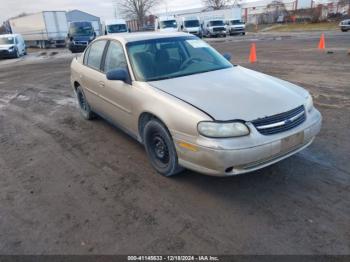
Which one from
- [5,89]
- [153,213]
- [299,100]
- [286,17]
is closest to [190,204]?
[153,213]

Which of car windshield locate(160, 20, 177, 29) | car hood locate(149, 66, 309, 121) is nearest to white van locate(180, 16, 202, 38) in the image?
car windshield locate(160, 20, 177, 29)

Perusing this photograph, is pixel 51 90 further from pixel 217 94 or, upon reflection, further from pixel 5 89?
pixel 217 94

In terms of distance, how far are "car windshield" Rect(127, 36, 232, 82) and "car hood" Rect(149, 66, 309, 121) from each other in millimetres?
203

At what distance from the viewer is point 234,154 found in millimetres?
2779

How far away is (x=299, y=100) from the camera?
10.9 feet

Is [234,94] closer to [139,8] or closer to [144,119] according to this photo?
[144,119]

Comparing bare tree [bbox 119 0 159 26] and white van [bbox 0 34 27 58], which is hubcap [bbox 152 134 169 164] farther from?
bare tree [bbox 119 0 159 26]

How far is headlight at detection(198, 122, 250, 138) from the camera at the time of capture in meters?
2.82

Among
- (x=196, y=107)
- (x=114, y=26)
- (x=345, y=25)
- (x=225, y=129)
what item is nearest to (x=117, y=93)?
(x=196, y=107)

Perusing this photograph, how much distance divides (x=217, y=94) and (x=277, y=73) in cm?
715

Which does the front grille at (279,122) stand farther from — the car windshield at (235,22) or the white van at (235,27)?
the car windshield at (235,22)

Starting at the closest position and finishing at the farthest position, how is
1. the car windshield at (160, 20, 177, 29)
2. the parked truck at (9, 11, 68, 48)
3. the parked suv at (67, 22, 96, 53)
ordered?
1. the parked suv at (67, 22, 96, 53)
2. the car windshield at (160, 20, 177, 29)
3. the parked truck at (9, 11, 68, 48)

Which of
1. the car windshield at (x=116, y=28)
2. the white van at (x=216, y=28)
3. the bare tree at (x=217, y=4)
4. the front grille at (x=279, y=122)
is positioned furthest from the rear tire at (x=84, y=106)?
the bare tree at (x=217, y=4)

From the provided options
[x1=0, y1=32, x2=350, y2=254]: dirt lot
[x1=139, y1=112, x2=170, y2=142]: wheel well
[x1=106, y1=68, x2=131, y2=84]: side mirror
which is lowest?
[x1=0, y1=32, x2=350, y2=254]: dirt lot
